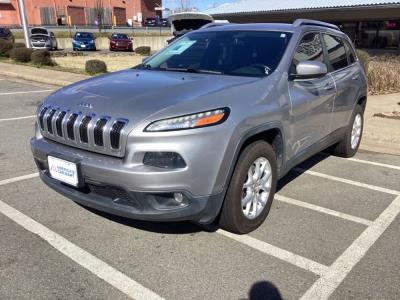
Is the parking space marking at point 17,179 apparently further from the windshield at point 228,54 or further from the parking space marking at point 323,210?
the parking space marking at point 323,210

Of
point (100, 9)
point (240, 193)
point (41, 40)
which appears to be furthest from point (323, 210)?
point (100, 9)

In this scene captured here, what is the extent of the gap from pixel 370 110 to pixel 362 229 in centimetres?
588

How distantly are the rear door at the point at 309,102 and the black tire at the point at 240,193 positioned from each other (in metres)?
0.55

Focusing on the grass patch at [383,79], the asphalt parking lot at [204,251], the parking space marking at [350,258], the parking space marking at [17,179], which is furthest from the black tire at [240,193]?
the grass patch at [383,79]

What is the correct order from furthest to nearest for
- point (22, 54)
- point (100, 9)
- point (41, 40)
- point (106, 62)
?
1. point (100, 9)
2. point (41, 40)
3. point (106, 62)
4. point (22, 54)

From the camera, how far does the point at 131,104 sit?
314 centimetres

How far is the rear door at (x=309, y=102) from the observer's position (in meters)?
4.01

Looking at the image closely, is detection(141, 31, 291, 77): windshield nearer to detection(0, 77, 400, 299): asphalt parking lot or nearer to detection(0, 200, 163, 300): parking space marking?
detection(0, 77, 400, 299): asphalt parking lot

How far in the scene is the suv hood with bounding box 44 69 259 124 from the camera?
308 cm

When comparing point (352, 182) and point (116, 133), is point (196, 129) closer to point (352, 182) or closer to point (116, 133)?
point (116, 133)

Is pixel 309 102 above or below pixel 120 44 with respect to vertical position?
above

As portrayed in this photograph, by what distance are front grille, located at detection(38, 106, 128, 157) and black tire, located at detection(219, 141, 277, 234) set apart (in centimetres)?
89

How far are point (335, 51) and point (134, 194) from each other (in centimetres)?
335

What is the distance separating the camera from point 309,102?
4199 mm
